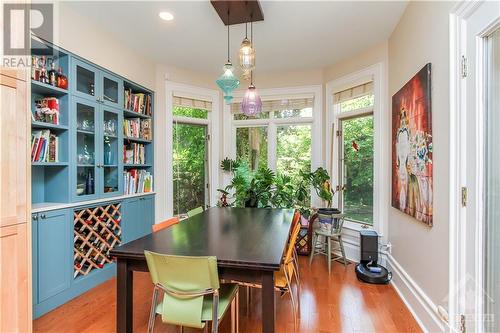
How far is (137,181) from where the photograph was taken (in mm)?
3453

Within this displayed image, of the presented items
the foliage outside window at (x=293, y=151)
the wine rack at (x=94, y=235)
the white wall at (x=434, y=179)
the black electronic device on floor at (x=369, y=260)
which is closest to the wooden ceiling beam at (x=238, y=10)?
the white wall at (x=434, y=179)

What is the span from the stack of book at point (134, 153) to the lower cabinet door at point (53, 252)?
3.47 feet

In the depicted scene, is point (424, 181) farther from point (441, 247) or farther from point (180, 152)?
point (180, 152)

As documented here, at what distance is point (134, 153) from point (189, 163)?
0.95m

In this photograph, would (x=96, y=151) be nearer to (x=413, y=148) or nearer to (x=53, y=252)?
(x=53, y=252)

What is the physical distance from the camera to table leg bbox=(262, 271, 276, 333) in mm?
1363

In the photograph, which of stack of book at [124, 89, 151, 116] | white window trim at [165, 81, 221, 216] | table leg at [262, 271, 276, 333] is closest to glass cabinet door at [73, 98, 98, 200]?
stack of book at [124, 89, 151, 116]

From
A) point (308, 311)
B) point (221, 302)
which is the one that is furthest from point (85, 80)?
point (308, 311)

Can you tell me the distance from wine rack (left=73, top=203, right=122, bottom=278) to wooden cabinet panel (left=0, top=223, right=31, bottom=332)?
0.78m

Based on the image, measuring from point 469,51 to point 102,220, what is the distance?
3462mm

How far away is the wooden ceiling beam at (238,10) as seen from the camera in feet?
7.29

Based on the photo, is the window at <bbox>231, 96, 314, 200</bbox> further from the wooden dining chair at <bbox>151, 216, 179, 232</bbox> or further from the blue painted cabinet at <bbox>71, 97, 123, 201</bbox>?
the wooden dining chair at <bbox>151, 216, 179, 232</bbox>

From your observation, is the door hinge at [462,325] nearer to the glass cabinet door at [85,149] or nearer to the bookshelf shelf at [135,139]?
the glass cabinet door at [85,149]

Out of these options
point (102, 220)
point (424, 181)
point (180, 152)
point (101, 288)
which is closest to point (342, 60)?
point (424, 181)
